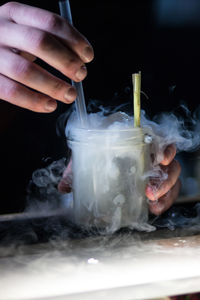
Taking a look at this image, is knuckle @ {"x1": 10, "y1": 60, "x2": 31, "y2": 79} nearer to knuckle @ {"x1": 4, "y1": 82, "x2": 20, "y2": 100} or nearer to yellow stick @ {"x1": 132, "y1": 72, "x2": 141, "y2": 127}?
knuckle @ {"x1": 4, "y1": 82, "x2": 20, "y2": 100}

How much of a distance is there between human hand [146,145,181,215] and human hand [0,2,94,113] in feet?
0.95

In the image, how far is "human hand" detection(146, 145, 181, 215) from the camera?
29.6 inches

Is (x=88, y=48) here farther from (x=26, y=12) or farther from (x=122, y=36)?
(x=122, y=36)

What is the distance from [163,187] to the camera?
806 mm

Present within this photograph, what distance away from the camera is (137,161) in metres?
0.64

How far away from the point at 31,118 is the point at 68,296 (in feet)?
3.00

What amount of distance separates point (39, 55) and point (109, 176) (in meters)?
0.26

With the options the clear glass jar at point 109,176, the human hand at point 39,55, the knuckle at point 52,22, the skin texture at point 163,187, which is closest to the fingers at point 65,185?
the skin texture at point 163,187

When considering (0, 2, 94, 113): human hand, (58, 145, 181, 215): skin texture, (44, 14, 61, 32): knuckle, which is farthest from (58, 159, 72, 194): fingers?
(44, 14, 61, 32): knuckle

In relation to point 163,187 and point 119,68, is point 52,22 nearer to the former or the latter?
point 163,187

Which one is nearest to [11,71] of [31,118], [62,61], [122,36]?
[62,61]

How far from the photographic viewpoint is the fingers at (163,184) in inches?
28.5

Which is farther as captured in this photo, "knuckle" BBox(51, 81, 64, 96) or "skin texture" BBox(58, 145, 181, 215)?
"skin texture" BBox(58, 145, 181, 215)

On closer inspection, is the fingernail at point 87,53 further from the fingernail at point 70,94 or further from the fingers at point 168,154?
the fingers at point 168,154
